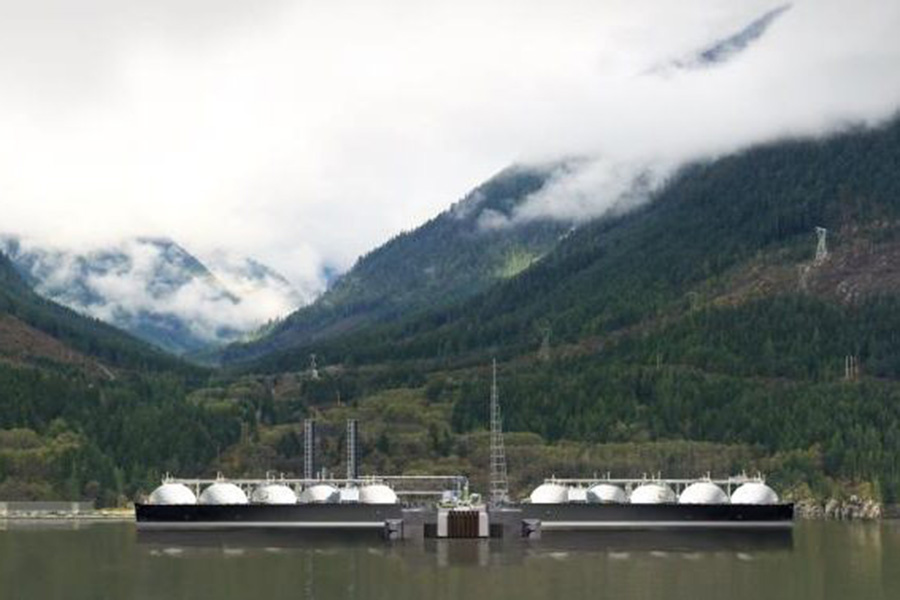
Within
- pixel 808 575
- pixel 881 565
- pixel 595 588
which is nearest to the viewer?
pixel 595 588

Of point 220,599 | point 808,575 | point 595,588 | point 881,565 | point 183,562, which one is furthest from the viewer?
point 183,562

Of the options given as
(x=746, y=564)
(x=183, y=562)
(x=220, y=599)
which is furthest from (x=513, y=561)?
(x=220, y=599)

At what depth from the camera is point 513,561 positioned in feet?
635

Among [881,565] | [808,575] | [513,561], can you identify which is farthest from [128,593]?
[881,565]

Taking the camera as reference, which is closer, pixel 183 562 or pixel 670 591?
pixel 670 591

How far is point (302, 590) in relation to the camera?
6048 inches

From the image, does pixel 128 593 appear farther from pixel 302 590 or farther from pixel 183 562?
pixel 183 562

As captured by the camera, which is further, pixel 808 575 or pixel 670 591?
pixel 808 575

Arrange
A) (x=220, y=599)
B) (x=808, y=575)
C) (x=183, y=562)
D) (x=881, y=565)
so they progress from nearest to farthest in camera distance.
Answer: (x=220, y=599)
(x=808, y=575)
(x=881, y=565)
(x=183, y=562)

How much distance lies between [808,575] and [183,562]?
7363cm

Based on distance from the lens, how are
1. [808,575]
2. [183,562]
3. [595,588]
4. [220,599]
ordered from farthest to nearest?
1. [183,562]
2. [808,575]
3. [595,588]
4. [220,599]

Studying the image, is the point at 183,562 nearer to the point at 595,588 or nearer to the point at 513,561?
the point at 513,561

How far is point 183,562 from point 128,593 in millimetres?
43625

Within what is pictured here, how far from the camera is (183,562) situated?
193250 millimetres
